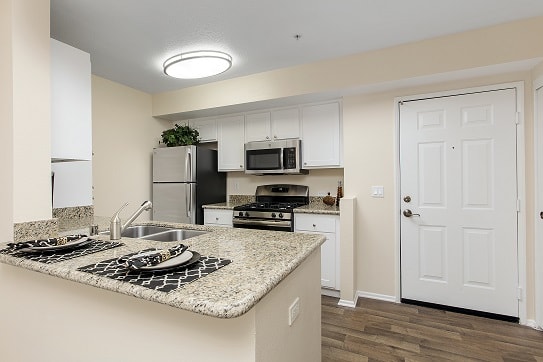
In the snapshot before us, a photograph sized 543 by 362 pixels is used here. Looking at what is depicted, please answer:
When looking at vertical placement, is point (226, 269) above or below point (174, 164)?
below

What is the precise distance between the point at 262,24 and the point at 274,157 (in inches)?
63.2

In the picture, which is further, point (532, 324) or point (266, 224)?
point (266, 224)

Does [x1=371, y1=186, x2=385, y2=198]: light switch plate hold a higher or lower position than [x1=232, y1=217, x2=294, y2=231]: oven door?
higher

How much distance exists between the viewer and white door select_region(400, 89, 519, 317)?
2.50 m

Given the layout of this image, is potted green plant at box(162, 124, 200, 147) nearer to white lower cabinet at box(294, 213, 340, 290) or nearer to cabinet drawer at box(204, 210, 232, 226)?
cabinet drawer at box(204, 210, 232, 226)

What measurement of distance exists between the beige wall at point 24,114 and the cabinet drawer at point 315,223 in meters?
2.25

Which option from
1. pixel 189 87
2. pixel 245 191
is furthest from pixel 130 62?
pixel 245 191

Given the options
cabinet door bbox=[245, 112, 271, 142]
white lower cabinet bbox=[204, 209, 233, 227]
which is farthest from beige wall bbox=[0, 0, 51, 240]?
cabinet door bbox=[245, 112, 271, 142]

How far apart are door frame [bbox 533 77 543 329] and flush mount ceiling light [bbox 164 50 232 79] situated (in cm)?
259

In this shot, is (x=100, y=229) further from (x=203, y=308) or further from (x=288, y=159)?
(x=288, y=159)

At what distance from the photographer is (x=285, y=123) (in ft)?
11.7

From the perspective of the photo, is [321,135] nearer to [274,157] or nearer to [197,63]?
[274,157]

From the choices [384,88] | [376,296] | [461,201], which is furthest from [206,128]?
[461,201]

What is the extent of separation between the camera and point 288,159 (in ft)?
11.3
